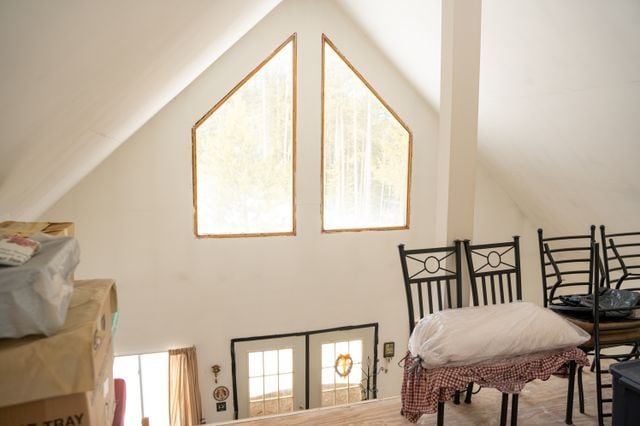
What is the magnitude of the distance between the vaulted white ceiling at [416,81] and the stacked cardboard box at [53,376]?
628 mm

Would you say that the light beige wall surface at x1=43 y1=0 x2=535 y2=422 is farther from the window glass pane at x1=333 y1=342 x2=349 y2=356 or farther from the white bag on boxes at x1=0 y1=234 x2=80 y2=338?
the white bag on boxes at x1=0 y1=234 x2=80 y2=338

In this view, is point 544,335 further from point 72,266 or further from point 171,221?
point 171,221

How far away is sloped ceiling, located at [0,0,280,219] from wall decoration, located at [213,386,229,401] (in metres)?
2.62

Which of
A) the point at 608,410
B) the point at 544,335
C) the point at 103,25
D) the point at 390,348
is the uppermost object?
the point at 103,25

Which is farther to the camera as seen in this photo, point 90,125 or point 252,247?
point 252,247

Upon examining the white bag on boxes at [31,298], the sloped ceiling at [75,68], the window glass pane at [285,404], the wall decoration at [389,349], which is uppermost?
the sloped ceiling at [75,68]

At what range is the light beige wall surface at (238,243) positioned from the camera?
3867 mm

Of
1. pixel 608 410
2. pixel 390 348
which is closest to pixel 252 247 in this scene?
pixel 390 348

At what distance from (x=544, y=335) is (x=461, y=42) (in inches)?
61.2

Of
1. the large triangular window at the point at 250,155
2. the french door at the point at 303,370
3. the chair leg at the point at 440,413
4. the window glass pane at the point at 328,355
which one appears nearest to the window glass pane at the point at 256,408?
the french door at the point at 303,370

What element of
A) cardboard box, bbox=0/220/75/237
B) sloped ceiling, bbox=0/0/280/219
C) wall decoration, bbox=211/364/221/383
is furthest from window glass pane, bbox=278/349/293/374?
cardboard box, bbox=0/220/75/237

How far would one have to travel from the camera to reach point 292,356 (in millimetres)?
4477

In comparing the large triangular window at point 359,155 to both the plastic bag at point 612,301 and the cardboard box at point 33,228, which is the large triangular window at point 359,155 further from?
the cardboard box at point 33,228

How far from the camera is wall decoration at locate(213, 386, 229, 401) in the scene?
4.25 meters
